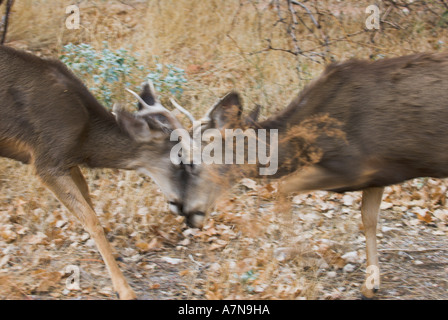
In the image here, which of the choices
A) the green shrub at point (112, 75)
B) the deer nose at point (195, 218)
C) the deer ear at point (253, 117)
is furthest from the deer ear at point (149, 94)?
the green shrub at point (112, 75)

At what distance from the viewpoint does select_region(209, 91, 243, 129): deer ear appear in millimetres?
5721

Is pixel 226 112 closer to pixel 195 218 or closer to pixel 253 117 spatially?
pixel 253 117

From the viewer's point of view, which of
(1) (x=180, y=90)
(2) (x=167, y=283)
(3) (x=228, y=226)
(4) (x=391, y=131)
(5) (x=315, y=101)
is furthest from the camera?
(1) (x=180, y=90)

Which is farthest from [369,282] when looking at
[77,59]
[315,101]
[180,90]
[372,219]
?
[77,59]

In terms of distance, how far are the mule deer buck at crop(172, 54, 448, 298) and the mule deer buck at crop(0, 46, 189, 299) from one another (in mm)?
571

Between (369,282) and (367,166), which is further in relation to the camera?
(369,282)

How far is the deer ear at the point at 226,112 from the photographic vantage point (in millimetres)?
5721

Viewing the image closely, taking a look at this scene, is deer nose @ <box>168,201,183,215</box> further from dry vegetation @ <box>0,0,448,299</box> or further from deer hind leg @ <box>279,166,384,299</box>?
deer hind leg @ <box>279,166,384,299</box>

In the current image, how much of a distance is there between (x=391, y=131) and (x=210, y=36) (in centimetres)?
590

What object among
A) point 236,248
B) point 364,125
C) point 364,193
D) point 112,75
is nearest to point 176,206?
point 236,248

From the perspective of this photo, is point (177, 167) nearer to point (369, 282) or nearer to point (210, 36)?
point (369, 282)

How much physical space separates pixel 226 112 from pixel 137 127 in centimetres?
89

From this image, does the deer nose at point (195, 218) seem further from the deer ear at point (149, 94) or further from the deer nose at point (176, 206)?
the deer ear at point (149, 94)

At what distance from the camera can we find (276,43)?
10.4 m
